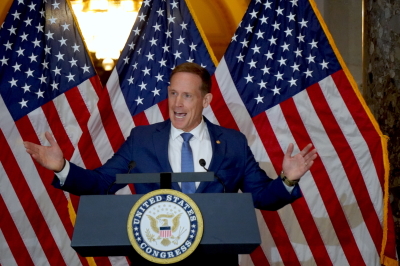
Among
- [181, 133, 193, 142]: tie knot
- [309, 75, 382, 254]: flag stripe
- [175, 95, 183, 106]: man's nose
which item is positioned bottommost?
[309, 75, 382, 254]: flag stripe

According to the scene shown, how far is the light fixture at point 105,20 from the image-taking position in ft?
21.6

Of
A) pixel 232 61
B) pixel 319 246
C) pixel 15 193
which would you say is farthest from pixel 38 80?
pixel 319 246

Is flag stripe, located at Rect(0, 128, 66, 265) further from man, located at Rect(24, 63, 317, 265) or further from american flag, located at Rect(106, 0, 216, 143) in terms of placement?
man, located at Rect(24, 63, 317, 265)

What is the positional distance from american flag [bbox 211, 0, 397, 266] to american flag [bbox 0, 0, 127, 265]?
1.03 metres

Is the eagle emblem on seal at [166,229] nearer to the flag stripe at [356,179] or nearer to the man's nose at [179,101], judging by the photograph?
the man's nose at [179,101]

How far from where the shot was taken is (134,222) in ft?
7.22

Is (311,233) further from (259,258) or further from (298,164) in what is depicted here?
(298,164)

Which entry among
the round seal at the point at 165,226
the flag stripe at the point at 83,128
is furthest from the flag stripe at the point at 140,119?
the round seal at the point at 165,226

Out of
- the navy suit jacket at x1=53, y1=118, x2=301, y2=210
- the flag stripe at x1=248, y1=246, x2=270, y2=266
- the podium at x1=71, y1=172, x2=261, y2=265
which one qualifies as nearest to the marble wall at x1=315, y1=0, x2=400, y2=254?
the flag stripe at x1=248, y1=246, x2=270, y2=266

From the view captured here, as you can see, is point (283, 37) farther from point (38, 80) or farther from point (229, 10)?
point (38, 80)

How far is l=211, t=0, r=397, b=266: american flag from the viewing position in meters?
4.11

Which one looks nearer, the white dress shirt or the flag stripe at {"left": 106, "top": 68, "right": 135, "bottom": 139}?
the white dress shirt

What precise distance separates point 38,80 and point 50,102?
189 mm

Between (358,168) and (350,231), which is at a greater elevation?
(358,168)
